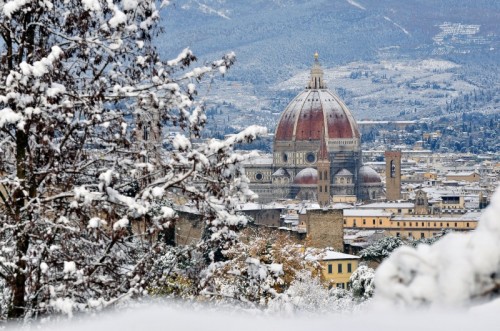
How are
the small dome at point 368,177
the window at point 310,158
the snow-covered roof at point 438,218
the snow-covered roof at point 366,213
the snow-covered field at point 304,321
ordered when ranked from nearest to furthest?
the snow-covered field at point 304,321 < the snow-covered roof at point 438,218 < the snow-covered roof at point 366,213 < the small dome at point 368,177 < the window at point 310,158

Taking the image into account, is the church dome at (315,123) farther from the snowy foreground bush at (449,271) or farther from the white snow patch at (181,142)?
the snowy foreground bush at (449,271)

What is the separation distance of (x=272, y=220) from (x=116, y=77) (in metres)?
54.8

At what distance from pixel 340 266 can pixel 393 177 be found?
60367mm

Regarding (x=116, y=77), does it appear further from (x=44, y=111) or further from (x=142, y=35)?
(x=44, y=111)

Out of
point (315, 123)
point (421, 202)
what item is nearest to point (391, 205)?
point (421, 202)

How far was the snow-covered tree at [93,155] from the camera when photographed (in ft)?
15.9

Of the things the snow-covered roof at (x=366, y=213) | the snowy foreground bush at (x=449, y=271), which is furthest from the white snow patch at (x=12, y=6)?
the snow-covered roof at (x=366, y=213)

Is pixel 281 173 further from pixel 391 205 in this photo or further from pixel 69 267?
pixel 69 267

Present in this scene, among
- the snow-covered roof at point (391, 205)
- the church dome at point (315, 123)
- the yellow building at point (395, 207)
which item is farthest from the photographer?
the church dome at point (315, 123)

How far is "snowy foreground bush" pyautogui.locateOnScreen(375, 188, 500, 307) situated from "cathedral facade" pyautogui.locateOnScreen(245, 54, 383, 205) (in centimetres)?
9175

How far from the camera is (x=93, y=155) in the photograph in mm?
5359

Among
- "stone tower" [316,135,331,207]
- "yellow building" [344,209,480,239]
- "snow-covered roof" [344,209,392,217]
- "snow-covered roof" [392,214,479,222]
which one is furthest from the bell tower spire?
"snow-covered roof" [392,214,479,222]

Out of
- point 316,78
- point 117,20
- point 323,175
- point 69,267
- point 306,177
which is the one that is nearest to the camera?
point 69,267

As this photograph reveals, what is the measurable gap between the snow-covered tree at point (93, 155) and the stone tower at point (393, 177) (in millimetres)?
91529
